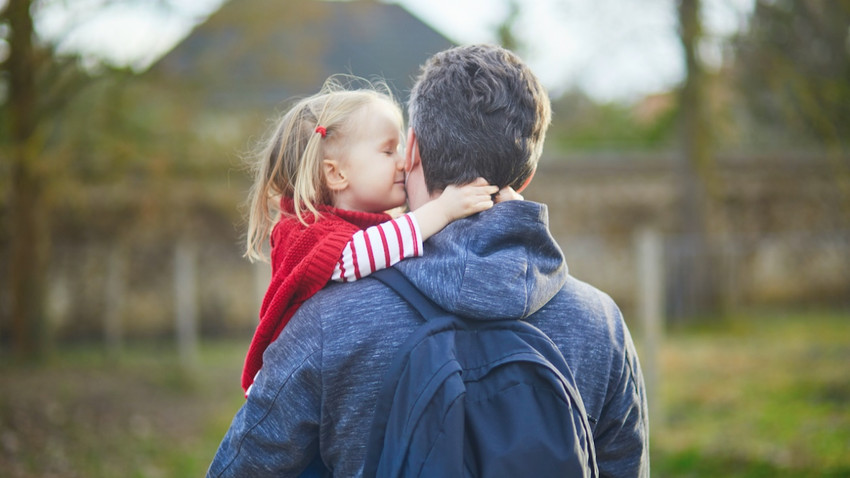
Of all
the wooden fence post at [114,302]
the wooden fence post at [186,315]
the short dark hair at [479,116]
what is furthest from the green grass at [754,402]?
the wooden fence post at [114,302]

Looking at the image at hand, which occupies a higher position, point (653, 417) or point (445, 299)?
point (445, 299)

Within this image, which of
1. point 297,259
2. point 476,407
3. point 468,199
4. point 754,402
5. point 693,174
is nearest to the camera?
point 476,407

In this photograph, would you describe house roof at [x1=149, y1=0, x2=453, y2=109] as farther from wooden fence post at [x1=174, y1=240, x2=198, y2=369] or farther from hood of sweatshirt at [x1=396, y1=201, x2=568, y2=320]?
hood of sweatshirt at [x1=396, y1=201, x2=568, y2=320]

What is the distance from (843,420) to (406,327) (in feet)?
20.1

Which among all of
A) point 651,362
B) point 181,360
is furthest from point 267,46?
point 651,362

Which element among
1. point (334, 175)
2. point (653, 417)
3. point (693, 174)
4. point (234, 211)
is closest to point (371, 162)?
point (334, 175)

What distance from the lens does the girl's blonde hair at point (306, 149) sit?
1.83 meters

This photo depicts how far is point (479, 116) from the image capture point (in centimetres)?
147

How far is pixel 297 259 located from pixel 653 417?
18.2ft

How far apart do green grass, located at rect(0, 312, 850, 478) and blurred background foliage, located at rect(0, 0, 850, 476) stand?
4 centimetres

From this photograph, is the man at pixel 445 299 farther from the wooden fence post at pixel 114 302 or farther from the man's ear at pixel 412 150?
the wooden fence post at pixel 114 302

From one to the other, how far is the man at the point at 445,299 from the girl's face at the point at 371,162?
280 millimetres

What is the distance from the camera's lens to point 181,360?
10055mm

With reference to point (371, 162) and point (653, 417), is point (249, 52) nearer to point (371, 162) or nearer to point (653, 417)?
point (653, 417)
